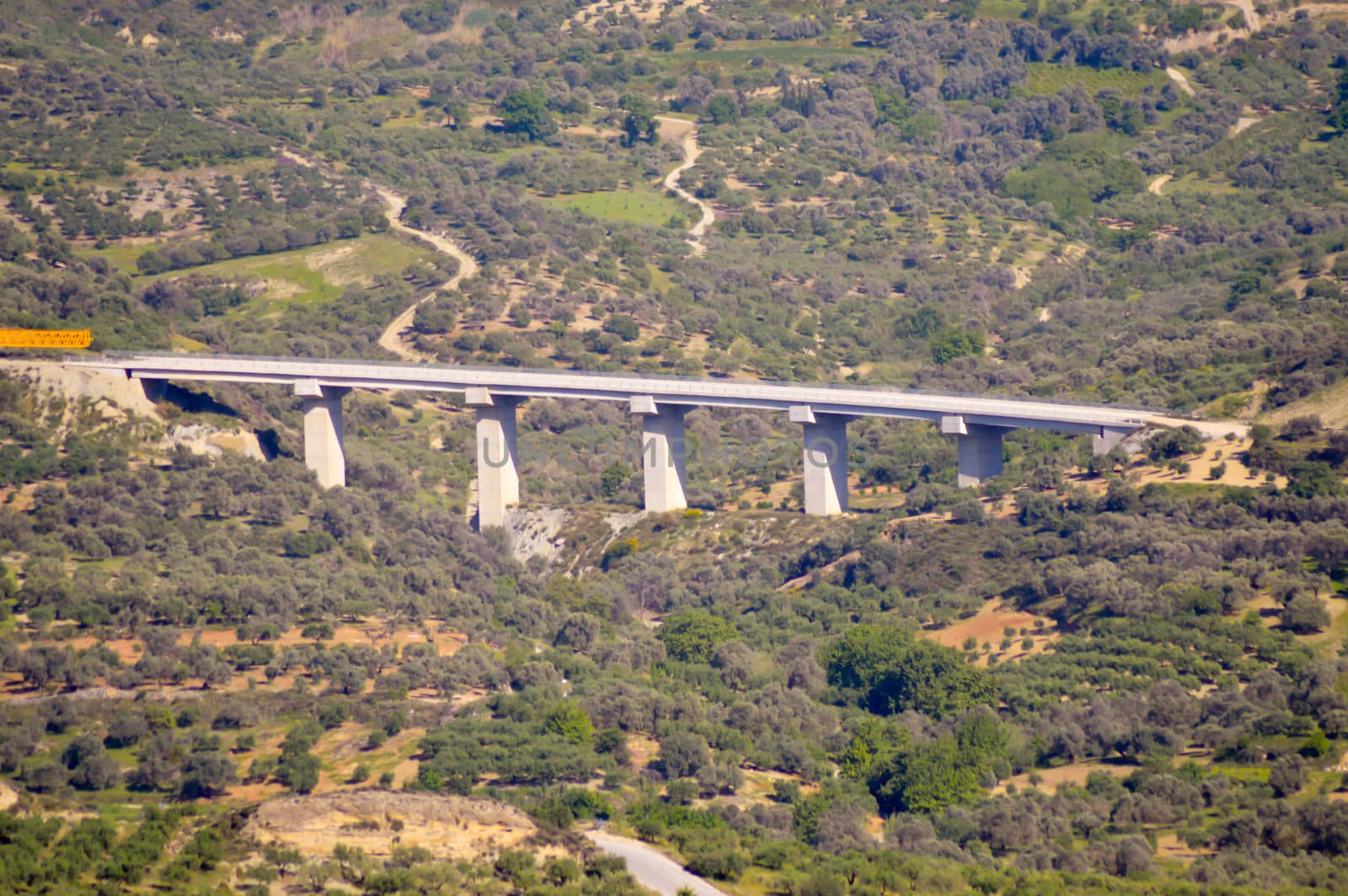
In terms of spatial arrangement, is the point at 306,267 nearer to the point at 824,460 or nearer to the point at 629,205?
the point at 629,205

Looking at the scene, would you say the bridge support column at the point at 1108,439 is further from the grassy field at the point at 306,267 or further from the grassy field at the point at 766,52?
the grassy field at the point at 766,52

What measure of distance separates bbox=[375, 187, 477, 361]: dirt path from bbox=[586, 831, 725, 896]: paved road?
66.6 meters

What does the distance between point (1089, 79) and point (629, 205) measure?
4798 cm

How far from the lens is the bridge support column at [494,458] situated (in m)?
92.8

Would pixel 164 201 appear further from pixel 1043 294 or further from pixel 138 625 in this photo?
pixel 138 625

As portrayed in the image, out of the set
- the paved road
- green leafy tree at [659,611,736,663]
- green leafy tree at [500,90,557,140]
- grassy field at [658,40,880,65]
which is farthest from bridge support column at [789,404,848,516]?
grassy field at [658,40,880,65]

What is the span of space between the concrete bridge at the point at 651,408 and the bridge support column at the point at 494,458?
4 cm

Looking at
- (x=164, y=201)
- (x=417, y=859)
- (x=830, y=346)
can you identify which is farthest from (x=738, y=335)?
(x=417, y=859)

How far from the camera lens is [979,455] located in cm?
8662

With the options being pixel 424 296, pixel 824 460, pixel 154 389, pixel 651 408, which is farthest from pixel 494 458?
pixel 424 296

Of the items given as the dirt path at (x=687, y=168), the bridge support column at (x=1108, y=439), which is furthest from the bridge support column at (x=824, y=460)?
the dirt path at (x=687, y=168)

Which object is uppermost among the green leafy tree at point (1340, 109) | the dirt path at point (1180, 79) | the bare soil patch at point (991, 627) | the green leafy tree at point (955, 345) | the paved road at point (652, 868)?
the paved road at point (652, 868)

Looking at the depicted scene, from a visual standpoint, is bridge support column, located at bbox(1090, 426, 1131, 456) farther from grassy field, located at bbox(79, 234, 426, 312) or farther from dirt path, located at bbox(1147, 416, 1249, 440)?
grassy field, located at bbox(79, 234, 426, 312)

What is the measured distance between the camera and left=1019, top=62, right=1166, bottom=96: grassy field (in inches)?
6713
